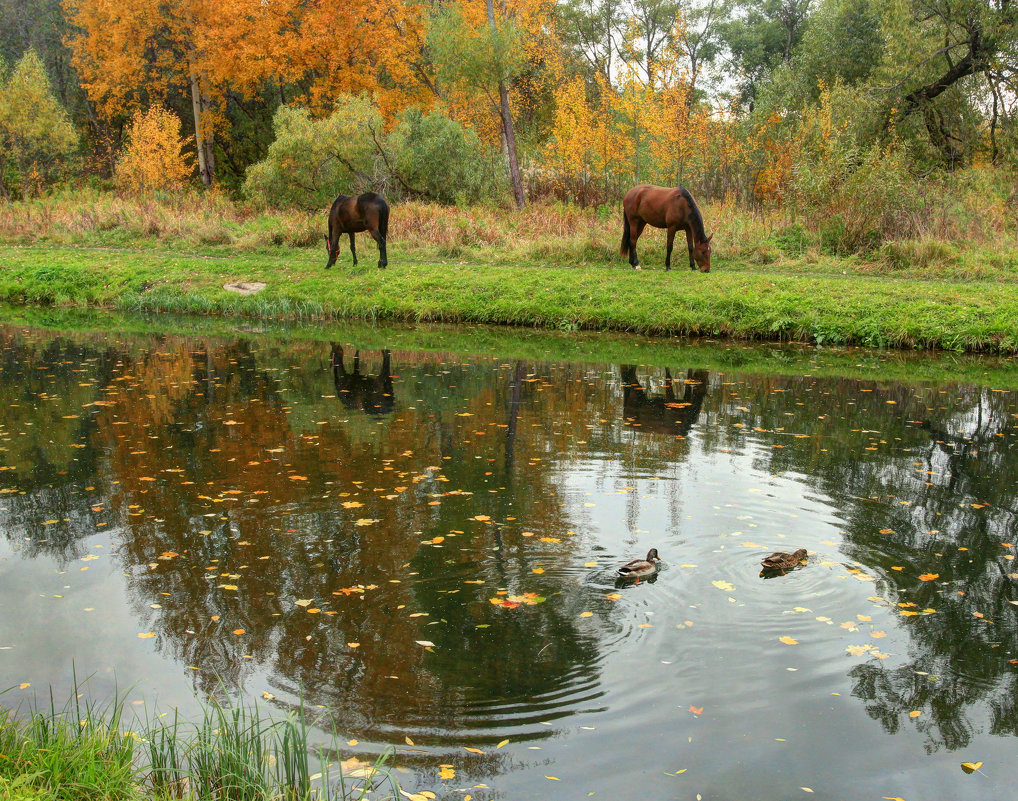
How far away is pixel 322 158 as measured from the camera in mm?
28422

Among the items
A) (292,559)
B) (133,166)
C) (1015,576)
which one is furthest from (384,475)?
(133,166)

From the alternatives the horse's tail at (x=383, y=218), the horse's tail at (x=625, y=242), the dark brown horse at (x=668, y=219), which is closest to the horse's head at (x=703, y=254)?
the dark brown horse at (x=668, y=219)

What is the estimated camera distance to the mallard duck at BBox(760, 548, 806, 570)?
247 inches

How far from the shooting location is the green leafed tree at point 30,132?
36625 millimetres

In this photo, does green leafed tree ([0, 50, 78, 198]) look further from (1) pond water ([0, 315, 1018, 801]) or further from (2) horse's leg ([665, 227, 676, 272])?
(1) pond water ([0, 315, 1018, 801])

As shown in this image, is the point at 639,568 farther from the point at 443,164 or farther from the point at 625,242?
the point at 443,164

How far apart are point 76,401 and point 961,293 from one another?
15772 mm

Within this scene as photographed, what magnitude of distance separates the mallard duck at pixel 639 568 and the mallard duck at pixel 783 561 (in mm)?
807

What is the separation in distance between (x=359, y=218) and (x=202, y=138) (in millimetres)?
22061

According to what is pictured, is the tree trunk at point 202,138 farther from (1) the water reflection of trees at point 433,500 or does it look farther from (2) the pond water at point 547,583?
(2) the pond water at point 547,583

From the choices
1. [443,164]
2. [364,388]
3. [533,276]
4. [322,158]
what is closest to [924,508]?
[364,388]

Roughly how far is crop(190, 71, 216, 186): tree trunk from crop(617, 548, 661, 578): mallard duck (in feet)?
123

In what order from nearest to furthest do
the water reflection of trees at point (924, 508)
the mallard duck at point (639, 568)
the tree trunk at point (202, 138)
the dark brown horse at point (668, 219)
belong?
1. the water reflection of trees at point (924, 508)
2. the mallard duck at point (639, 568)
3. the dark brown horse at point (668, 219)
4. the tree trunk at point (202, 138)

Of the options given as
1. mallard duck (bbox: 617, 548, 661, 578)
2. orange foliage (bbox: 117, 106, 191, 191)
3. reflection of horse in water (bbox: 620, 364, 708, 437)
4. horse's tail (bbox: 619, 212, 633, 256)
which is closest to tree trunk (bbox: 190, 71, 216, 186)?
orange foliage (bbox: 117, 106, 191, 191)
